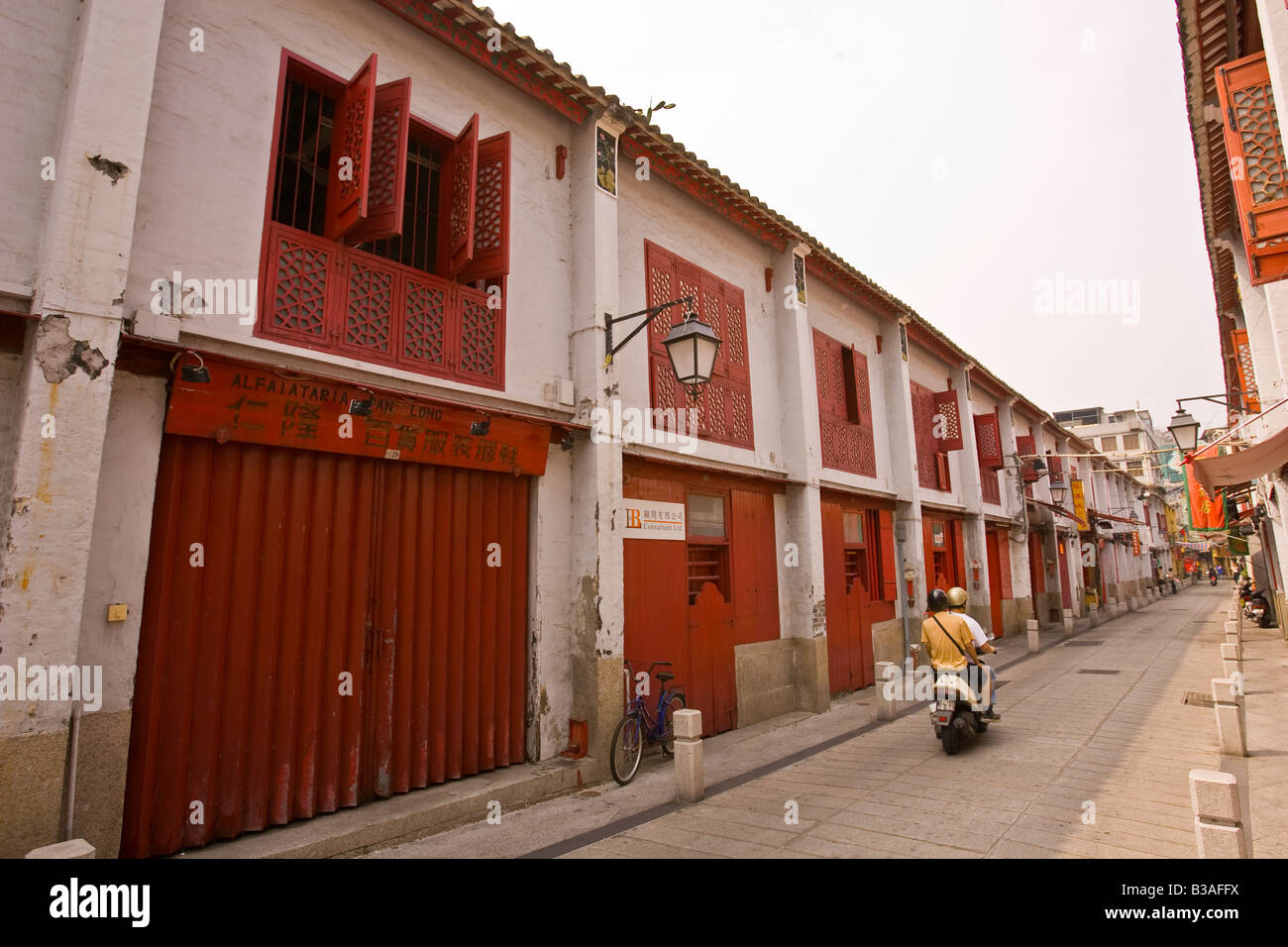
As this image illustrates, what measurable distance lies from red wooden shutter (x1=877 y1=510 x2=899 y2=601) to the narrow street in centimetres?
397

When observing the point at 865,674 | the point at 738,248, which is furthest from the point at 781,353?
the point at 865,674

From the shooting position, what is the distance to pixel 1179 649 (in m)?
16.8

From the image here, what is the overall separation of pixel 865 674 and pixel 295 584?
11.6m

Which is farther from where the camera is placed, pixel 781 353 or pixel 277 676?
pixel 781 353

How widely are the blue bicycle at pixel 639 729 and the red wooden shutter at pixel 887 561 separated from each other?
288 inches

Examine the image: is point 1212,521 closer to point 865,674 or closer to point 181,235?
point 865,674

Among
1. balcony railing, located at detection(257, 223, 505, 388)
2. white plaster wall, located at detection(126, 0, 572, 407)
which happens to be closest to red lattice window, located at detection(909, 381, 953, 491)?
white plaster wall, located at detection(126, 0, 572, 407)

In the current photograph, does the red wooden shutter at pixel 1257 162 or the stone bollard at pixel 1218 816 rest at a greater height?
the red wooden shutter at pixel 1257 162

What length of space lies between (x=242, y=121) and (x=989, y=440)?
2091 cm

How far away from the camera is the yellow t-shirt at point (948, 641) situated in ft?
26.5

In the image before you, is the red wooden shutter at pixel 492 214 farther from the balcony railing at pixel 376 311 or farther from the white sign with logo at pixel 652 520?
the white sign with logo at pixel 652 520

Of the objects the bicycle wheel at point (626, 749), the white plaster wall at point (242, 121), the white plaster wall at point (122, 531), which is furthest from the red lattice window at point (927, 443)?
the white plaster wall at point (122, 531)

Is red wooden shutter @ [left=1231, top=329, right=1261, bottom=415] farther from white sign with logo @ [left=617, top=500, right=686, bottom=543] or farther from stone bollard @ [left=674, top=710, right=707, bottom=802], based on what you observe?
stone bollard @ [left=674, top=710, right=707, bottom=802]

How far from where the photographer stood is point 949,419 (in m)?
18.2
